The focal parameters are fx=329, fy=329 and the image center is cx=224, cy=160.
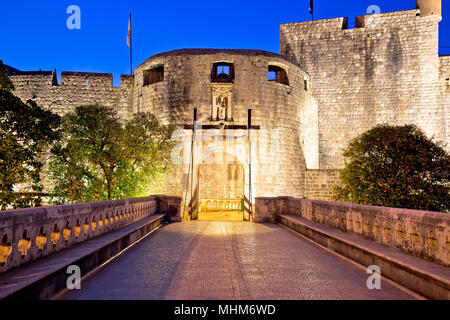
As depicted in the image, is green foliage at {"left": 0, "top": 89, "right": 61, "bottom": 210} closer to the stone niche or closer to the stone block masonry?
the stone niche

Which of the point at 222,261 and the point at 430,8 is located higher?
the point at 430,8

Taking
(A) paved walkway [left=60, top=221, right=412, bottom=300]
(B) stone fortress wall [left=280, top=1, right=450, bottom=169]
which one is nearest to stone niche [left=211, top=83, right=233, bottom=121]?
(B) stone fortress wall [left=280, top=1, right=450, bottom=169]

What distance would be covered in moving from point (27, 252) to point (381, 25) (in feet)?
83.2

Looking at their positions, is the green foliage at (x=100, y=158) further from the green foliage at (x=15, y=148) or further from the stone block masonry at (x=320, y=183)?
the stone block masonry at (x=320, y=183)

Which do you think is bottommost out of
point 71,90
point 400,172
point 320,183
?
point 320,183

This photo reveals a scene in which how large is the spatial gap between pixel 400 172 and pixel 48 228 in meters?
11.4

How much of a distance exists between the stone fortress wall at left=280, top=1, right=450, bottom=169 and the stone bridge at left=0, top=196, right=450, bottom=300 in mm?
17602

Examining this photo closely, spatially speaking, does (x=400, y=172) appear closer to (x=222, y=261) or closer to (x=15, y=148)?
(x=222, y=261)

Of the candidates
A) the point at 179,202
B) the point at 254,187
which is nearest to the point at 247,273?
the point at 179,202

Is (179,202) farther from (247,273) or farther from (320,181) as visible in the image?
(320,181)

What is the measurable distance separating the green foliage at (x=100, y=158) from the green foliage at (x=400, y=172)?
325 inches

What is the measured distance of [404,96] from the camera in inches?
876

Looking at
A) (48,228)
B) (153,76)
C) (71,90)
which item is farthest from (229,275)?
(71,90)

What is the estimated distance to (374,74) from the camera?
22.6m
